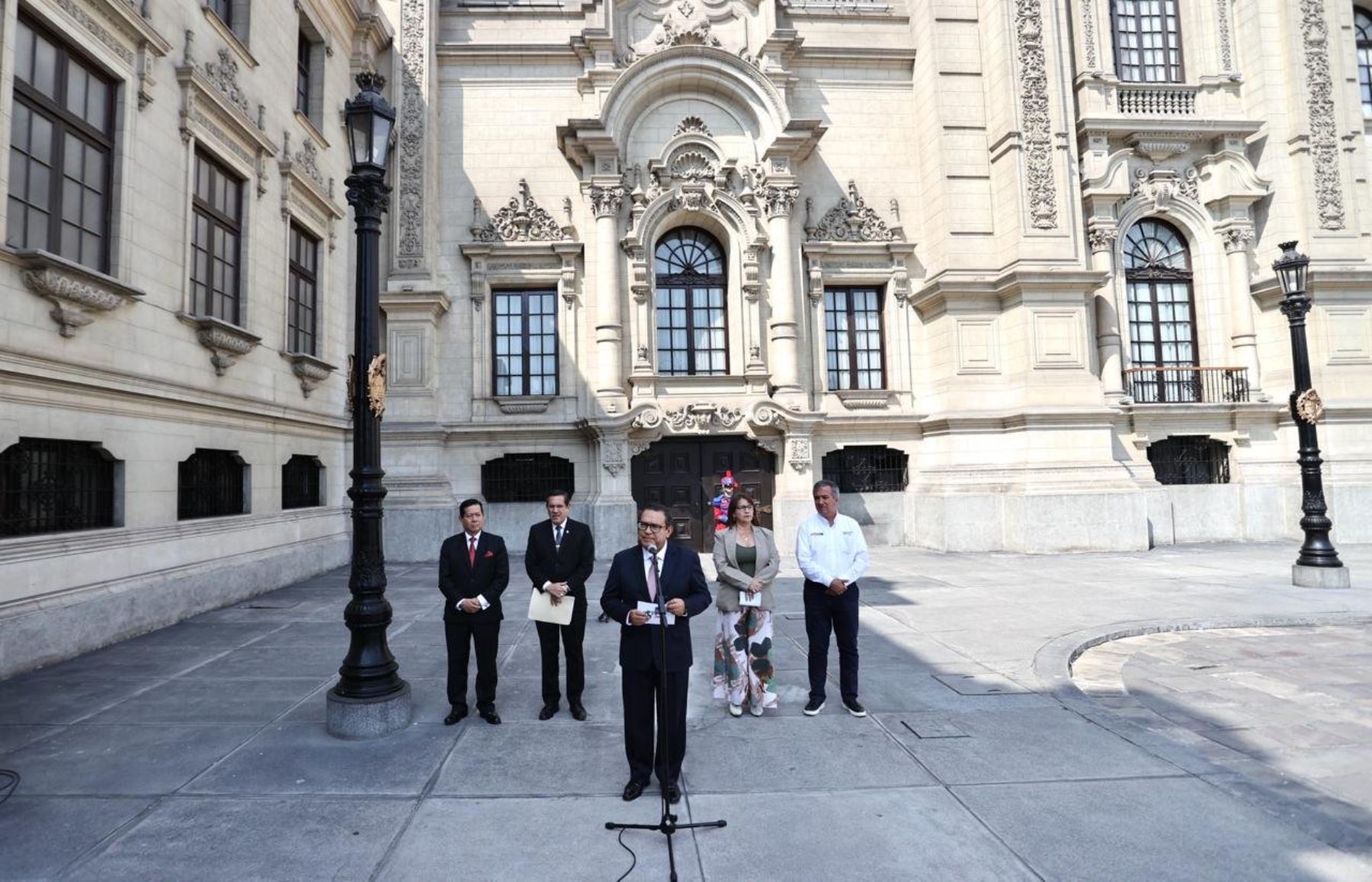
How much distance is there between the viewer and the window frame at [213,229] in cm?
1066

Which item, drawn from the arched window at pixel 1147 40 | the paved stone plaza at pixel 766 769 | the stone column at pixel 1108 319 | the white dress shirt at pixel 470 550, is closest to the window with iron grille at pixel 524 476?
the paved stone plaza at pixel 766 769

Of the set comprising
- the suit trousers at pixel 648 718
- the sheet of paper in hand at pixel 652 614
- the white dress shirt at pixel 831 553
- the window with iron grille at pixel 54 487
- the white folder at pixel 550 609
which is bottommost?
the suit trousers at pixel 648 718

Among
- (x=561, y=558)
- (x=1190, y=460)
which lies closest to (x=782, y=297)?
(x=1190, y=460)

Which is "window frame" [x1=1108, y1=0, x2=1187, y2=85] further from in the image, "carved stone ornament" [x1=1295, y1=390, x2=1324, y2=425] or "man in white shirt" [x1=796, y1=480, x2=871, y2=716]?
"man in white shirt" [x1=796, y1=480, x2=871, y2=716]

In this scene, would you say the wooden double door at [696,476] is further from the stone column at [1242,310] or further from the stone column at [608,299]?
the stone column at [1242,310]

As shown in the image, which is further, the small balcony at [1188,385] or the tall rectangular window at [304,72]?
the small balcony at [1188,385]

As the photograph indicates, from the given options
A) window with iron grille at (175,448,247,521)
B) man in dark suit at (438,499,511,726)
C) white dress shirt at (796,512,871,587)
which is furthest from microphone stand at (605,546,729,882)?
window with iron grille at (175,448,247,521)

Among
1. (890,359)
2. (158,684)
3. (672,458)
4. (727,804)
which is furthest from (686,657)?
(890,359)

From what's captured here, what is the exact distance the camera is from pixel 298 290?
1426 centimetres

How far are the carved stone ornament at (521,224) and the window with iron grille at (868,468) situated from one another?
8.73 meters

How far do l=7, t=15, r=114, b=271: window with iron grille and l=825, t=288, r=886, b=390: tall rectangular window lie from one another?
14.3 m

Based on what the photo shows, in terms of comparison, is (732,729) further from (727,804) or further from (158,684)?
(158,684)

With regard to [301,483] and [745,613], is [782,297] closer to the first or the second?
[301,483]

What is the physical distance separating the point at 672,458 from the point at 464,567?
451 inches
